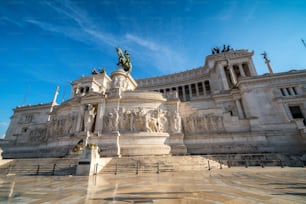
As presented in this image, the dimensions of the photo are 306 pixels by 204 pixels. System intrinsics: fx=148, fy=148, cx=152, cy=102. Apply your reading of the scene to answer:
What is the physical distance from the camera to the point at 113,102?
856 inches

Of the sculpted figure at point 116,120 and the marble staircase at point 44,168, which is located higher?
the sculpted figure at point 116,120

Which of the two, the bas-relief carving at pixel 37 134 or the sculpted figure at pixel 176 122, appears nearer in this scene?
the sculpted figure at pixel 176 122

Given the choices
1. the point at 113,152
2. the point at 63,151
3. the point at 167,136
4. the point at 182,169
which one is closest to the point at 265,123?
the point at 167,136

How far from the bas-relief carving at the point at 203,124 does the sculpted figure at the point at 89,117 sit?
1369 cm

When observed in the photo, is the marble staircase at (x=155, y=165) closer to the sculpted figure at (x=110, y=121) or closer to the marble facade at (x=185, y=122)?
the marble facade at (x=185, y=122)

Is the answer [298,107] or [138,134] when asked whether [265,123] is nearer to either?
[298,107]

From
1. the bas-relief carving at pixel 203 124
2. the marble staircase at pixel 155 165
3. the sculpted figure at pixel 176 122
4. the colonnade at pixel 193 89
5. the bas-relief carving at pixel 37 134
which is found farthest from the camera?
the colonnade at pixel 193 89

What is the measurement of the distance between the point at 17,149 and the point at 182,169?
32997 mm

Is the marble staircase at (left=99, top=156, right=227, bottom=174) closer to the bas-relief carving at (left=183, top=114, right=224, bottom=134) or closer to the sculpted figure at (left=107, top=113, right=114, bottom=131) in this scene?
the sculpted figure at (left=107, top=113, right=114, bottom=131)

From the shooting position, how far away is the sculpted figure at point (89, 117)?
67.0 feet

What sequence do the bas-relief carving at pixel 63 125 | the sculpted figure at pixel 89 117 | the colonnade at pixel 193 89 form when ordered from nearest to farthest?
1. the sculpted figure at pixel 89 117
2. the bas-relief carving at pixel 63 125
3. the colonnade at pixel 193 89

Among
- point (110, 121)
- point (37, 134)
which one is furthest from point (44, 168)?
point (37, 134)

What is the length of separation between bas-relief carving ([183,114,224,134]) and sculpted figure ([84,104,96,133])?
44.9 ft

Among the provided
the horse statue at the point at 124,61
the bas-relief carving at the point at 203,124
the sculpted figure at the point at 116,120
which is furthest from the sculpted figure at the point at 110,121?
the horse statue at the point at 124,61
